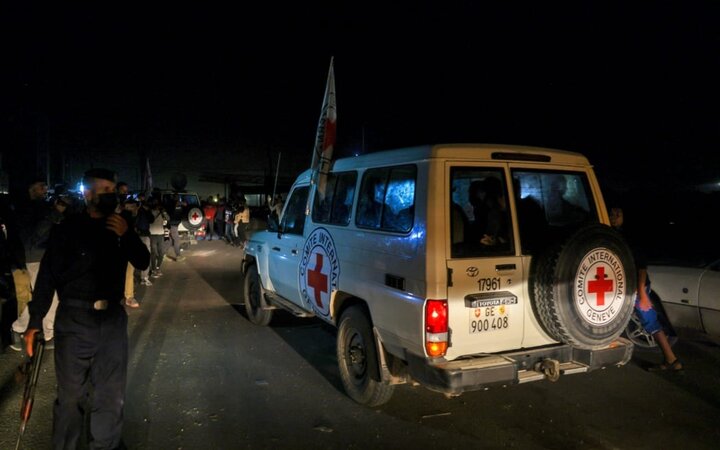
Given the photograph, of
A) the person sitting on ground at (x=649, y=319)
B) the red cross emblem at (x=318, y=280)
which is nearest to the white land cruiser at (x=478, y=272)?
the red cross emblem at (x=318, y=280)

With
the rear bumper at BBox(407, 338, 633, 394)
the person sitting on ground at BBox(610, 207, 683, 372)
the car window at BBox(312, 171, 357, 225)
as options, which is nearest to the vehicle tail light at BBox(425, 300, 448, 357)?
the rear bumper at BBox(407, 338, 633, 394)

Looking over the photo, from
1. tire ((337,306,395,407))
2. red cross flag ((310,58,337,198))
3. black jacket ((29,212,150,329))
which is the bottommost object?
tire ((337,306,395,407))

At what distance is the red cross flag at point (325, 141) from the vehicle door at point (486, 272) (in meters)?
1.85

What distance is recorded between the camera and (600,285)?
3.70 metres

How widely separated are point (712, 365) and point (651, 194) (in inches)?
786

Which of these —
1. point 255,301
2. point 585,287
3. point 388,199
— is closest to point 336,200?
point 388,199

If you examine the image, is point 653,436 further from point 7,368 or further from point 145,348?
point 7,368

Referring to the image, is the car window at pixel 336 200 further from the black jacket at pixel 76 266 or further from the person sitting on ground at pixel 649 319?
the person sitting on ground at pixel 649 319

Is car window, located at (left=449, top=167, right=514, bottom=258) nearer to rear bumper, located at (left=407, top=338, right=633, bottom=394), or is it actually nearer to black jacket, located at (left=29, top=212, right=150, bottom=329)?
rear bumper, located at (left=407, top=338, right=633, bottom=394)

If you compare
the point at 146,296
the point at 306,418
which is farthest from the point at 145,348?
the point at 146,296

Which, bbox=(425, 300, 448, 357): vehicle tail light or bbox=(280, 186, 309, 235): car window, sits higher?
bbox=(280, 186, 309, 235): car window

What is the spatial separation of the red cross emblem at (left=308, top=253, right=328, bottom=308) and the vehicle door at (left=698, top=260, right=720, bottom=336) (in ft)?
13.8

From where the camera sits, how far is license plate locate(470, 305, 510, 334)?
361 centimetres

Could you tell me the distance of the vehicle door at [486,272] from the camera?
11.7 ft
